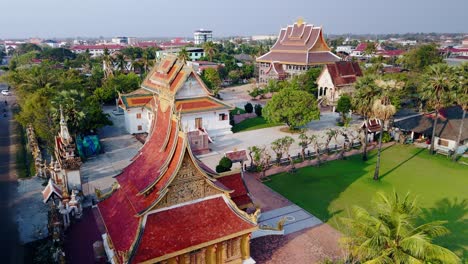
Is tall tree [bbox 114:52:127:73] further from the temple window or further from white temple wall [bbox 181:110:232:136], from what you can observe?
the temple window

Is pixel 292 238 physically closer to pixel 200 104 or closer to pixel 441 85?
pixel 441 85

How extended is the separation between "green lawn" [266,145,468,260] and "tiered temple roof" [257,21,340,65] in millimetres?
43588

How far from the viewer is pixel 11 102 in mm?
59594

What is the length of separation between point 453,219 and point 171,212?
18.1 m

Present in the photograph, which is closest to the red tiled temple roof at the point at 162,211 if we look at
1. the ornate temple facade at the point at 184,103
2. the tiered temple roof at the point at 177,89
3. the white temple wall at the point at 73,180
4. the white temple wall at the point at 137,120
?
the white temple wall at the point at 73,180

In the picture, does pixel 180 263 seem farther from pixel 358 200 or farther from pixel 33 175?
pixel 33 175

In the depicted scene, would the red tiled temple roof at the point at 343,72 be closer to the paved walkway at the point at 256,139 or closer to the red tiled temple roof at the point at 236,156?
the paved walkway at the point at 256,139

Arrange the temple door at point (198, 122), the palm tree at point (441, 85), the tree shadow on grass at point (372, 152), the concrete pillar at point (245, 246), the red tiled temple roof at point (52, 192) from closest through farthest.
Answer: the concrete pillar at point (245, 246), the red tiled temple roof at point (52, 192), the palm tree at point (441, 85), the tree shadow on grass at point (372, 152), the temple door at point (198, 122)

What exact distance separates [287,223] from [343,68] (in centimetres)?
4155

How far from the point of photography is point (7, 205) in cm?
2364

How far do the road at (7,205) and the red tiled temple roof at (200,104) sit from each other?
16638 millimetres

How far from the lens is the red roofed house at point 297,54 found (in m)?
73.8

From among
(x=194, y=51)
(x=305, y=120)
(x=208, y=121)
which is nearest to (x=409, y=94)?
(x=305, y=120)

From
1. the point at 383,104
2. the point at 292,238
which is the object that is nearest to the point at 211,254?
the point at 292,238
